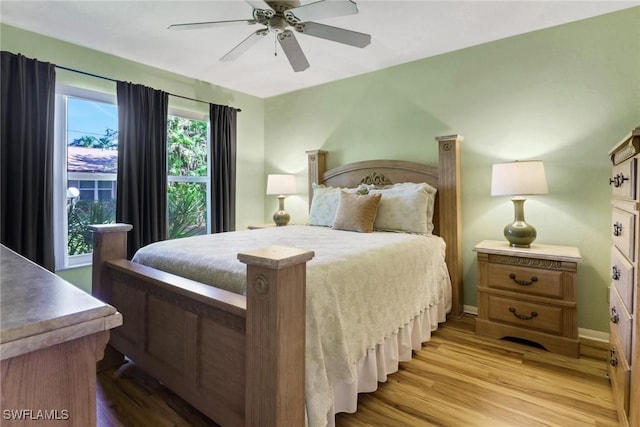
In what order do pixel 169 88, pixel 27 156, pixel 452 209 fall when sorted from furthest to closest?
Result: pixel 169 88
pixel 452 209
pixel 27 156

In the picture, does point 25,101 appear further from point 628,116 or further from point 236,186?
point 628,116

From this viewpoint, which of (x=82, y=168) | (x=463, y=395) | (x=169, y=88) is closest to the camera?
(x=463, y=395)

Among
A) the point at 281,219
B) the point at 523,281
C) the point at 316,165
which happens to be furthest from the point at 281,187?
the point at 523,281

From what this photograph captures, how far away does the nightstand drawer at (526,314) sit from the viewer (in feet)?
7.74

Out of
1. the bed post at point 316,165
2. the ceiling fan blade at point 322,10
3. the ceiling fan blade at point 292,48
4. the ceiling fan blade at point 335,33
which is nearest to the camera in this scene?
the ceiling fan blade at point 322,10

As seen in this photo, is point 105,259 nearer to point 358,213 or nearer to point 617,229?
point 358,213

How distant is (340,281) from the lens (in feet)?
5.37

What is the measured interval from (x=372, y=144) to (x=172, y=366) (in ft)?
9.84

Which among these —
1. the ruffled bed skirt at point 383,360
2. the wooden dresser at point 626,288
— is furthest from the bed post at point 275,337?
the wooden dresser at point 626,288

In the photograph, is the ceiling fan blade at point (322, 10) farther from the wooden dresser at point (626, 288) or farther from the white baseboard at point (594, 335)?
the white baseboard at point (594, 335)

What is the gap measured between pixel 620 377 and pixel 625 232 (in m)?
0.72

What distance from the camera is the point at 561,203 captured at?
2711mm

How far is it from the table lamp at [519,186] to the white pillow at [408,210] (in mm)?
574

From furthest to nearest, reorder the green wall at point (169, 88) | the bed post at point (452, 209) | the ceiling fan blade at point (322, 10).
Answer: the bed post at point (452, 209) → the green wall at point (169, 88) → the ceiling fan blade at point (322, 10)
